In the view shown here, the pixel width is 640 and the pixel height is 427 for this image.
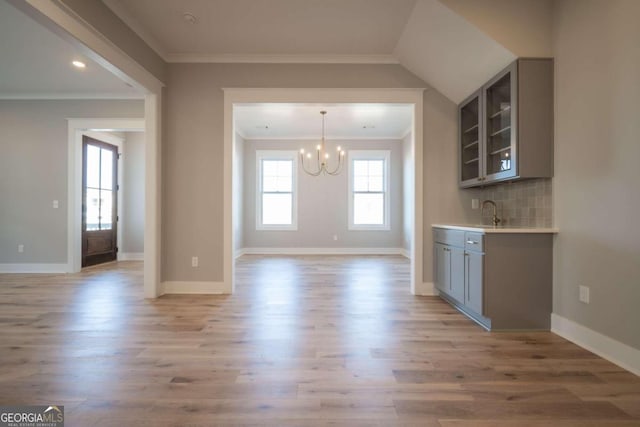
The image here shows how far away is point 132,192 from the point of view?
23.0ft

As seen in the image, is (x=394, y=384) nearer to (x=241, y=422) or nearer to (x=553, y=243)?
(x=241, y=422)

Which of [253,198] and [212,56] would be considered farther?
[253,198]

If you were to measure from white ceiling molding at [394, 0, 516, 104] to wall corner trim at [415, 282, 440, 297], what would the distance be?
2.30 meters

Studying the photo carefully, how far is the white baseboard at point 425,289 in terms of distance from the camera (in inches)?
152

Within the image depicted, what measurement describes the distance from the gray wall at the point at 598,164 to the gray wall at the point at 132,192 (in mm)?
7460

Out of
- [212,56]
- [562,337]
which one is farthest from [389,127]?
[562,337]

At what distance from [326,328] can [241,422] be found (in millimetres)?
1314

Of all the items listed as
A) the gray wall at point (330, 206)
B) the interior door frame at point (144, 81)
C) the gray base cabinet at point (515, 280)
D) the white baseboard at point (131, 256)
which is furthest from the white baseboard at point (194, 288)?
the gray wall at point (330, 206)

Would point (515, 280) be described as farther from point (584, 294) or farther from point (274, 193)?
point (274, 193)

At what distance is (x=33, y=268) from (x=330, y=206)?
5901 mm

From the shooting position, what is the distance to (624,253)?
82.0 inches

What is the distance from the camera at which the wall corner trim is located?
385 centimetres

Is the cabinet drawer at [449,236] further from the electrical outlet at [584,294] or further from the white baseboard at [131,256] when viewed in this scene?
the white baseboard at [131,256]

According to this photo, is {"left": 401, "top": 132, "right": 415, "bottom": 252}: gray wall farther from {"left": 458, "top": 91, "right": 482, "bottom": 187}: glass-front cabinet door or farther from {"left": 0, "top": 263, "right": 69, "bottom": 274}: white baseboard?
{"left": 0, "top": 263, "right": 69, "bottom": 274}: white baseboard
